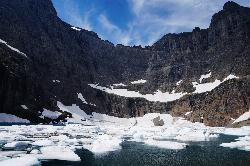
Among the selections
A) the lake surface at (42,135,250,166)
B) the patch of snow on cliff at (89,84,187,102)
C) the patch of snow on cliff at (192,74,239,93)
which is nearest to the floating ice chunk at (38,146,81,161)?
the lake surface at (42,135,250,166)

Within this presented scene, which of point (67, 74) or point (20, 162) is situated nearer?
point (20, 162)

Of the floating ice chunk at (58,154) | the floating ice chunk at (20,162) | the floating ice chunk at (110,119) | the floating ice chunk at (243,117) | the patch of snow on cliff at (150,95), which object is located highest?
the patch of snow on cliff at (150,95)

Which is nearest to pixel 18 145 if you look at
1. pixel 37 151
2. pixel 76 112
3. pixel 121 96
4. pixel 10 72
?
pixel 37 151

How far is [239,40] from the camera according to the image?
181 metres

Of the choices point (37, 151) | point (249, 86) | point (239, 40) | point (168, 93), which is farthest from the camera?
point (168, 93)

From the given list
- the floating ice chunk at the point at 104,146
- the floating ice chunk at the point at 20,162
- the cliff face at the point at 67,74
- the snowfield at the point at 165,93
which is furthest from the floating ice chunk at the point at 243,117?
the floating ice chunk at the point at 20,162

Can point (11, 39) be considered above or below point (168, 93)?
above

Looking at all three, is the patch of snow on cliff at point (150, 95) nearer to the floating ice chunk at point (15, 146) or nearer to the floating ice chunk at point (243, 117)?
the floating ice chunk at point (243, 117)

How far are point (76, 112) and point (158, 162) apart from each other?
389 feet

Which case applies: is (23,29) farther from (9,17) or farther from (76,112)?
(76,112)

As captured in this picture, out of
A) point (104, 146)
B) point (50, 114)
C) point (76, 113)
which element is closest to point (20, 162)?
point (104, 146)

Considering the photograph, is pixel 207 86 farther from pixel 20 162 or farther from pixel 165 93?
pixel 20 162

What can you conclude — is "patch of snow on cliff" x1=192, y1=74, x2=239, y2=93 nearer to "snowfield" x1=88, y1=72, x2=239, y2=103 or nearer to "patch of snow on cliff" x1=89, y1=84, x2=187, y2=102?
"snowfield" x1=88, y1=72, x2=239, y2=103

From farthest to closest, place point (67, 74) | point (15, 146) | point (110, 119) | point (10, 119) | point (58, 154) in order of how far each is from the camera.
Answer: point (67, 74)
point (110, 119)
point (10, 119)
point (15, 146)
point (58, 154)
